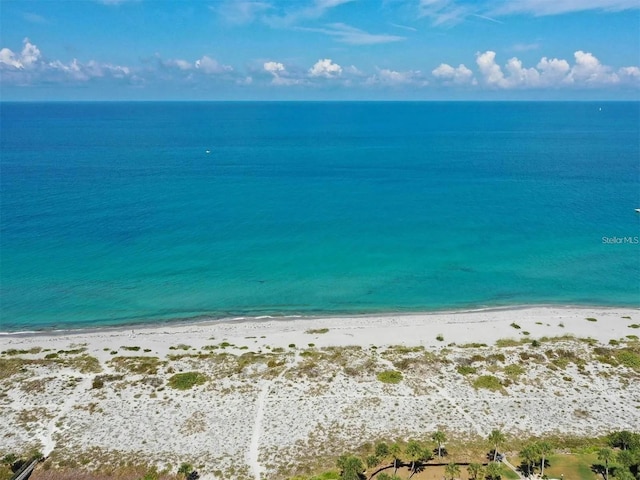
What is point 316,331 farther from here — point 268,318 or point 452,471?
point 452,471

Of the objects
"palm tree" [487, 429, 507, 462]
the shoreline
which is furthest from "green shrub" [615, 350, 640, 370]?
"palm tree" [487, 429, 507, 462]

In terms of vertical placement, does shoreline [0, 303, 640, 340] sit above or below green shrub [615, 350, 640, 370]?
below

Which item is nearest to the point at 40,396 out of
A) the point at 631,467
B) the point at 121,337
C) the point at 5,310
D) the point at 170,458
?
the point at 121,337

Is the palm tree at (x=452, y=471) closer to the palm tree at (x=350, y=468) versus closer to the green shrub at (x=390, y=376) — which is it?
the palm tree at (x=350, y=468)

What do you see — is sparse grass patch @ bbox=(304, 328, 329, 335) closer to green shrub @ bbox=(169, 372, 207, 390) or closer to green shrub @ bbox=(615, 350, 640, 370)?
green shrub @ bbox=(169, 372, 207, 390)

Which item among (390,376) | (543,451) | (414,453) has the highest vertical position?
(543,451)

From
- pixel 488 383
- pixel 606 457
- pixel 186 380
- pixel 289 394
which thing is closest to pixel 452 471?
pixel 606 457
